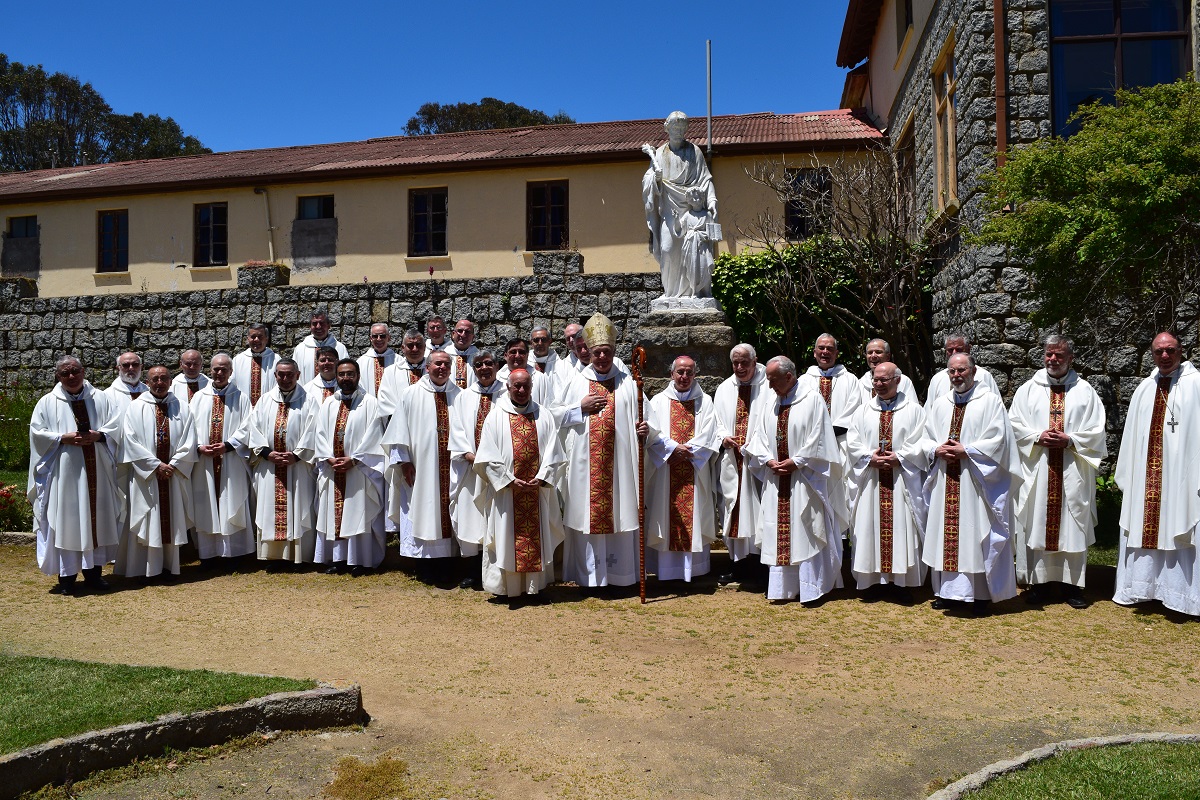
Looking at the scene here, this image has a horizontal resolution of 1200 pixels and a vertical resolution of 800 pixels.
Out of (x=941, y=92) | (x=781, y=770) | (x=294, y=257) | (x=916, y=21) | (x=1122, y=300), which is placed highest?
(x=916, y=21)

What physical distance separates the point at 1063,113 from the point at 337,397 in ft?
26.3

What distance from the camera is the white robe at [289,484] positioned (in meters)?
8.73

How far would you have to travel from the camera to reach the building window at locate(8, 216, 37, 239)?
20.2 metres

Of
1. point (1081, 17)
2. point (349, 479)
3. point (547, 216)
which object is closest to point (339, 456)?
point (349, 479)

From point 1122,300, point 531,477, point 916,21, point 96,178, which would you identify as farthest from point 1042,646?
point 96,178

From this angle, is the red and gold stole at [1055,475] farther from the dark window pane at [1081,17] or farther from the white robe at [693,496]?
the dark window pane at [1081,17]

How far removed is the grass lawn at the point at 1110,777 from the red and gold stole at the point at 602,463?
4.02m

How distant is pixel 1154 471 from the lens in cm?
689

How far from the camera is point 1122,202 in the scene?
6.77 m

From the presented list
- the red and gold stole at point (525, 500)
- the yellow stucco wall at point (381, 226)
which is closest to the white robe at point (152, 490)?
the red and gold stole at point (525, 500)

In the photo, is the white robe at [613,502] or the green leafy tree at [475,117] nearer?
the white robe at [613,502]

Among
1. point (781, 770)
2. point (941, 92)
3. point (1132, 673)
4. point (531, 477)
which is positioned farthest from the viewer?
point (941, 92)

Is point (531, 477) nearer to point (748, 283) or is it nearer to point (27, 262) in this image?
point (748, 283)

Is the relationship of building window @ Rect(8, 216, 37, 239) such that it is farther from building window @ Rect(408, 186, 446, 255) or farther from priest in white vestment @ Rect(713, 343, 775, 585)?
priest in white vestment @ Rect(713, 343, 775, 585)
